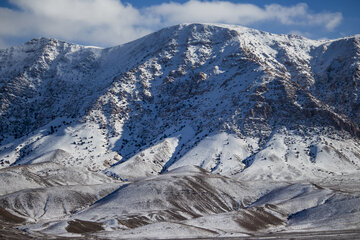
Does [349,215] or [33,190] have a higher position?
[33,190]

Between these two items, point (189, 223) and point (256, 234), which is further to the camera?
point (189, 223)

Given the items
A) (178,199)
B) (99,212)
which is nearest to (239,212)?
(178,199)

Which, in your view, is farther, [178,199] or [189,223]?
[178,199]

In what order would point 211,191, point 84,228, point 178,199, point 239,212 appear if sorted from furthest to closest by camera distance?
point 211,191 → point 178,199 → point 239,212 → point 84,228

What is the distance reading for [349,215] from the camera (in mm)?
146875

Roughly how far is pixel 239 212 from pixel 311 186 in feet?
170

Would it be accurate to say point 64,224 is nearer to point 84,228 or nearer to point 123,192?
point 84,228

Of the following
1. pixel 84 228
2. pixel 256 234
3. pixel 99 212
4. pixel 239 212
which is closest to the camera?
pixel 256 234

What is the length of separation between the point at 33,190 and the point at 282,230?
317 feet

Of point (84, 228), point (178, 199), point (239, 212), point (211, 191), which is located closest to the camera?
point (84, 228)

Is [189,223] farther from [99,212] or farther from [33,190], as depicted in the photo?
[33,190]

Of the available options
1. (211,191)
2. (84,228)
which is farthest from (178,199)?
(84,228)

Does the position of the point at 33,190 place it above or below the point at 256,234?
above

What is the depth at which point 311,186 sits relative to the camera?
19900cm
